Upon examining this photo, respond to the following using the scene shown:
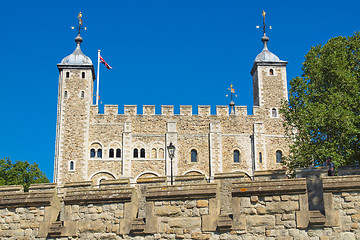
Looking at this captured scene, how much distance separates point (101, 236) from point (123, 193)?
A: 1.00 metres

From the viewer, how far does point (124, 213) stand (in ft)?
38.2

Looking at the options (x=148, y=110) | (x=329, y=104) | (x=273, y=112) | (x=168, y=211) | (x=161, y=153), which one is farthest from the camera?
(x=273, y=112)

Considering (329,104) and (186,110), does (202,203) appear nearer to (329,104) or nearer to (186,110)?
(329,104)

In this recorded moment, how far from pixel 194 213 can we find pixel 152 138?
34.3m

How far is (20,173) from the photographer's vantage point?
47219 mm

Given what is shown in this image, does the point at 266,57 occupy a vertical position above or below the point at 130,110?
above

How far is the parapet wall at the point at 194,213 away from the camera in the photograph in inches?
436

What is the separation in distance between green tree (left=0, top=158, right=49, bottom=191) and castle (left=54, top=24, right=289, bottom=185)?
4.31 m

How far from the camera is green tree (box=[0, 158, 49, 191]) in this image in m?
46.4

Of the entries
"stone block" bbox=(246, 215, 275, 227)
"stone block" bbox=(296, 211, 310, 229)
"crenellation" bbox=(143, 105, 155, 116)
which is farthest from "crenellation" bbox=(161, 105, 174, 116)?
"stone block" bbox=(296, 211, 310, 229)

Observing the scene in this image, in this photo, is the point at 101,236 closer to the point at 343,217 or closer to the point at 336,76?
the point at 343,217

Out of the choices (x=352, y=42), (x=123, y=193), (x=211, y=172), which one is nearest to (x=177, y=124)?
(x=211, y=172)

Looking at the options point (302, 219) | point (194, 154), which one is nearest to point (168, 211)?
point (302, 219)

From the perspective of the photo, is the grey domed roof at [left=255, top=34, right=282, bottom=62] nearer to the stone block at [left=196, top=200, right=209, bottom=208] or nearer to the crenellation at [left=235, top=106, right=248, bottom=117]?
the crenellation at [left=235, top=106, right=248, bottom=117]
